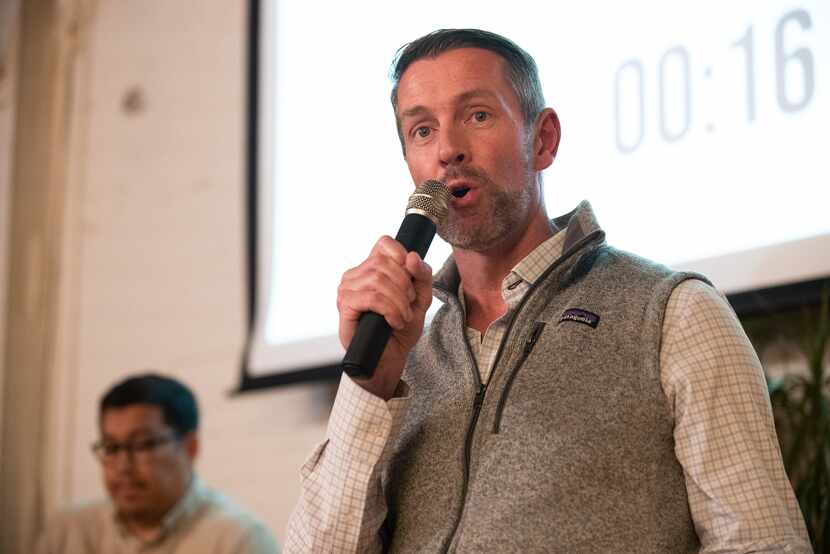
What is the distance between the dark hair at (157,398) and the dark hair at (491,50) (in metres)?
1.90

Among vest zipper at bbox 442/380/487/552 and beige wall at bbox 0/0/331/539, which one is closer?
vest zipper at bbox 442/380/487/552

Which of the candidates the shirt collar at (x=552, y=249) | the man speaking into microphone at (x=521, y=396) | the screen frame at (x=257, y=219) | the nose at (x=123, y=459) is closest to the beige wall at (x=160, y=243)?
the screen frame at (x=257, y=219)

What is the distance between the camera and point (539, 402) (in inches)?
53.4

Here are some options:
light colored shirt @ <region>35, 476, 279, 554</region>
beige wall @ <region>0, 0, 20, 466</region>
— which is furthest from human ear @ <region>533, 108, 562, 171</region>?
beige wall @ <region>0, 0, 20, 466</region>

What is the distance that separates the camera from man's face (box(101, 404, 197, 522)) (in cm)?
324

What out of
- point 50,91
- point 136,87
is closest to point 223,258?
point 136,87

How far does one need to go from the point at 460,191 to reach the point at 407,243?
0.18m

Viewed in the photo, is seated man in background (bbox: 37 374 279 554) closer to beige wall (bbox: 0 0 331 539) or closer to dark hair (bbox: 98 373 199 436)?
dark hair (bbox: 98 373 199 436)

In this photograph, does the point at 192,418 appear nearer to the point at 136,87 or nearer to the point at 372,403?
the point at 136,87

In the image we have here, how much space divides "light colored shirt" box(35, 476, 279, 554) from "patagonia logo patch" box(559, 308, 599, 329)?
1855mm

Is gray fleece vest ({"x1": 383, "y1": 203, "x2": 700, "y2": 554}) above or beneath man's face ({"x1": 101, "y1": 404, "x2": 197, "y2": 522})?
above

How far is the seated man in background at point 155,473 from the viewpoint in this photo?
3.21 m

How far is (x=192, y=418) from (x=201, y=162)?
97 cm

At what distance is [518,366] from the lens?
1404 millimetres
